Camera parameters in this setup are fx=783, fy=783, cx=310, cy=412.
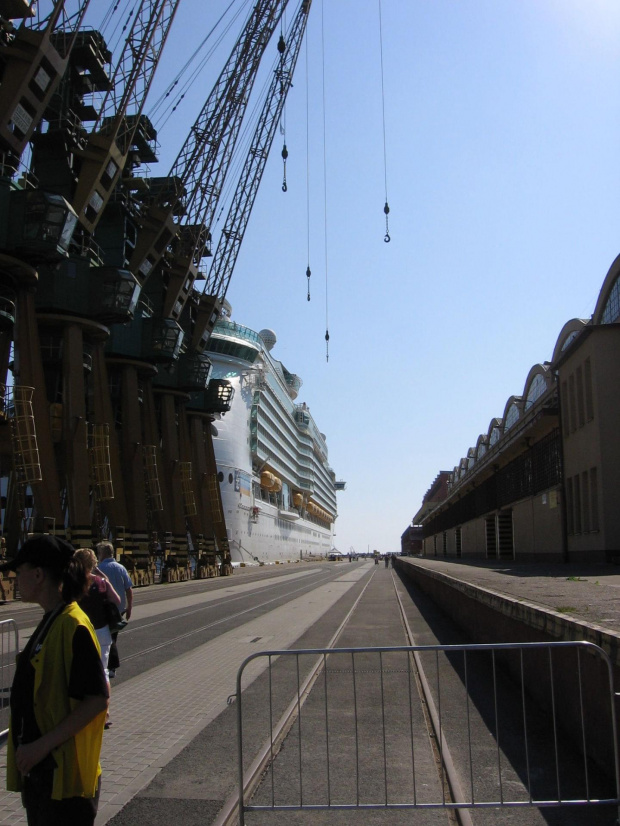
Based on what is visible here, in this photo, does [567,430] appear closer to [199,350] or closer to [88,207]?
[88,207]

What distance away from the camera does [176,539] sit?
54500 mm

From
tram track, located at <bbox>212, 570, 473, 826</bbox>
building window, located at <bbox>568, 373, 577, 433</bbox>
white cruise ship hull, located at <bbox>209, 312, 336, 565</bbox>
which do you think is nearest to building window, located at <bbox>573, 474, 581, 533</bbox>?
building window, located at <bbox>568, 373, 577, 433</bbox>

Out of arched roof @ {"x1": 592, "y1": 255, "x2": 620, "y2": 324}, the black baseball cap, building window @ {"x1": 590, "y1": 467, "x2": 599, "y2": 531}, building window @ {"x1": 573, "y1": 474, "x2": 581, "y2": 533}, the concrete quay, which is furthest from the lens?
arched roof @ {"x1": 592, "y1": 255, "x2": 620, "y2": 324}

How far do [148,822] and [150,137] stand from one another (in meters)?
56.6

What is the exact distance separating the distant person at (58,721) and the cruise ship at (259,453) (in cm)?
7392

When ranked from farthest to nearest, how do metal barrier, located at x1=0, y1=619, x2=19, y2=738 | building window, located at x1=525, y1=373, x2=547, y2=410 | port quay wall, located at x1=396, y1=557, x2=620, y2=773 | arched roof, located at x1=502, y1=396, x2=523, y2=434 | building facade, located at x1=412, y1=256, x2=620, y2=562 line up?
arched roof, located at x1=502, y1=396, x2=523, y2=434 → building window, located at x1=525, y1=373, x2=547, y2=410 → building facade, located at x1=412, y1=256, x2=620, y2=562 → metal barrier, located at x1=0, y1=619, x2=19, y2=738 → port quay wall, located at x1=396, y1=557, x2=620, y2=773

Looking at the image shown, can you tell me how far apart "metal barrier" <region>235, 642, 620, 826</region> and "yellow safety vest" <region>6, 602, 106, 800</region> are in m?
2.09

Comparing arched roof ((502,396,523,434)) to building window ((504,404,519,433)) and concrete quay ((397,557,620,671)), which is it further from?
concrete quay ((397,557,620,671))

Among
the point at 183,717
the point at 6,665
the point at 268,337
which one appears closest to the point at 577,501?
the point at 183,717

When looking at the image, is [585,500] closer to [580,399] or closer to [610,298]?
[580,399]

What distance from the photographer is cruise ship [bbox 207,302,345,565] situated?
80.1 m

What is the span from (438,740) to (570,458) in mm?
26247

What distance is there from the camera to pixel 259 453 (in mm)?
93812

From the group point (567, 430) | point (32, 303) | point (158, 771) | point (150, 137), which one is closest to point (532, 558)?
point (567, 430)
